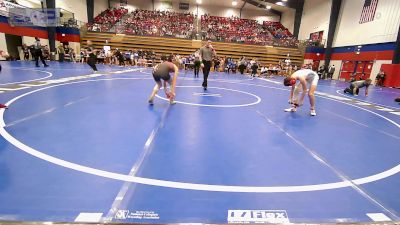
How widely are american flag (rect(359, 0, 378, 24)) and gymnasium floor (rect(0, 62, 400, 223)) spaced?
70.1 feet

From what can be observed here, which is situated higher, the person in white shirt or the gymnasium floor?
the person in white shirt

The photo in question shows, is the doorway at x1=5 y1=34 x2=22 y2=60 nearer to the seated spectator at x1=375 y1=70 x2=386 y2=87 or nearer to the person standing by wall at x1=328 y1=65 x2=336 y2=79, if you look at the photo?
the person standing by wall at x1=328 y1=65 x2=336 y2=79

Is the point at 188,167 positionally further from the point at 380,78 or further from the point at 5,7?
the point at 5,7

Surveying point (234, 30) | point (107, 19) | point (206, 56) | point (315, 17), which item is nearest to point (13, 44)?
point (107, 19)

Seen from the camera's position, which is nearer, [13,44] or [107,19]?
[13,44]

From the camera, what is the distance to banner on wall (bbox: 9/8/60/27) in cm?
2038

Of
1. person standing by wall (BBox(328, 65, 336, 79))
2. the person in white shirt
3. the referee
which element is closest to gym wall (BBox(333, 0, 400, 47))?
person standing by wall (BBox(328, 65, 336, 79))

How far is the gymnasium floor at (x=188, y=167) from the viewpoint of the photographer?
209cm

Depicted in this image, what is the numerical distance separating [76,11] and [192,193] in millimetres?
32658

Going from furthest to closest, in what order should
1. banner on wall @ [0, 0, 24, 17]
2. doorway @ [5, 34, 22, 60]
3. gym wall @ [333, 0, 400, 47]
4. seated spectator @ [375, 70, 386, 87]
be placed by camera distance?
doorway @ [5, 34, 22, 60] → seated spectator @ [375, 70, 386, 87] → gym wall @ [333, 0, 400, 47] → banner on wall @ [0, 0, 24, 17]

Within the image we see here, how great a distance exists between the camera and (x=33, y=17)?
21.3m

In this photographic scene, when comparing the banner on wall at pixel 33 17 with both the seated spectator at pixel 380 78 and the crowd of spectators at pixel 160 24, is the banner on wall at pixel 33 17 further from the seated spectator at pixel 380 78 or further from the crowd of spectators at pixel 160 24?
the seated spectator at pixel 380 78

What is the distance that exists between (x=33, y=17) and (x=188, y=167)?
24791 millimetres

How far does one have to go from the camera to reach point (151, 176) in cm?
265
